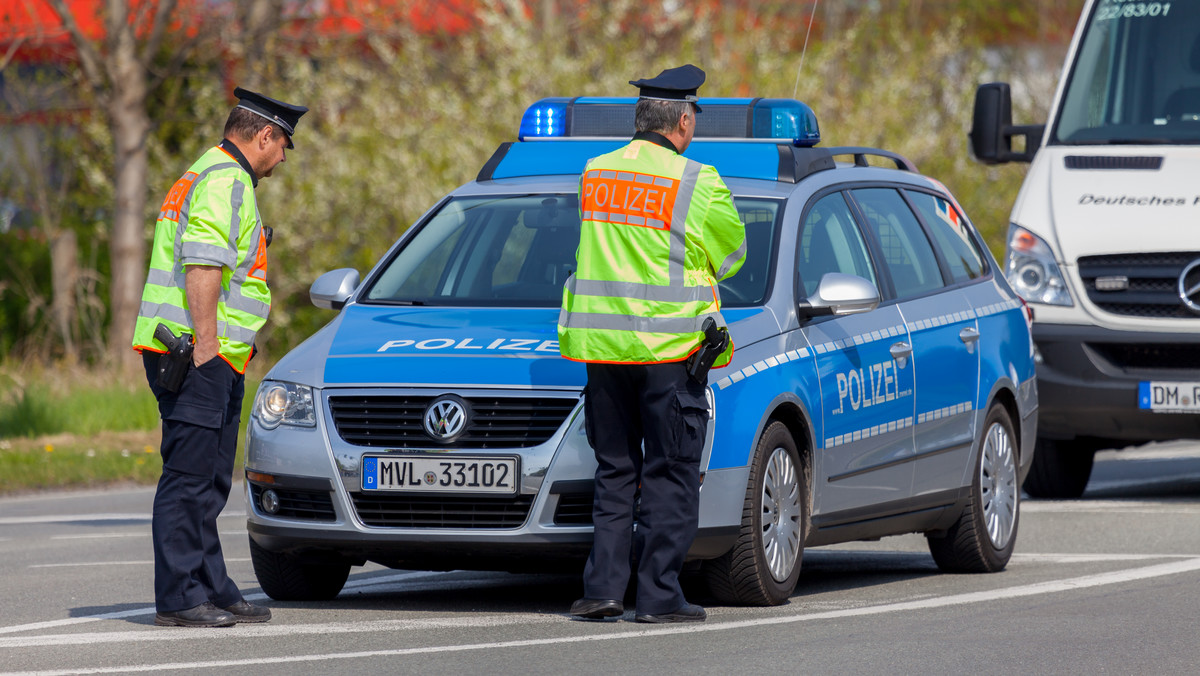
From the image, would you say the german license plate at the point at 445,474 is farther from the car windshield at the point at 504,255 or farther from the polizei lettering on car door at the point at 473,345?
the car windshield at the point at 504,255

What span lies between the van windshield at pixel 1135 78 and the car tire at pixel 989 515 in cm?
299

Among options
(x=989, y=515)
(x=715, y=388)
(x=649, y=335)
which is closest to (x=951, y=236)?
(x=989, y=515)

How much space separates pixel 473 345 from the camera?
23.1 ft

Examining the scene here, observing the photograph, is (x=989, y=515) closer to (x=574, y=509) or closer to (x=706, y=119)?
(x=706, y=119)

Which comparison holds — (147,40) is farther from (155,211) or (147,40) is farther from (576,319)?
(576,319)

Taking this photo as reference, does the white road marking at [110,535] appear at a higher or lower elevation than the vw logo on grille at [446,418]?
lower

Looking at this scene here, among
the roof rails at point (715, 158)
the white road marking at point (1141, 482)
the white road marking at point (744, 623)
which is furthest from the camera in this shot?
the white road marking at point (1141, 482)

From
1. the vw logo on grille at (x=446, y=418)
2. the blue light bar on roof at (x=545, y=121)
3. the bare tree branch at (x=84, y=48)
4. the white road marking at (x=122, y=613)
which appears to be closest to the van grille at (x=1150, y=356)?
the blue light bar on roof at (x=545, y=121)

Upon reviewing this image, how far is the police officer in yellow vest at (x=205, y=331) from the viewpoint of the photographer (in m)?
6.59

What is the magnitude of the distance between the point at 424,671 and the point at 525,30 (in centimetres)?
1677

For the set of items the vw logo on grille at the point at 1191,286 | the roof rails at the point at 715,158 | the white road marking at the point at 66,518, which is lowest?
the white road marking at the point at 66,518

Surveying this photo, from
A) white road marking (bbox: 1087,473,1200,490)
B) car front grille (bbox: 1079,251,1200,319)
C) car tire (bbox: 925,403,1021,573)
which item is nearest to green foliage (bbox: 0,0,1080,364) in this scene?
white road marking (bbox: 1087,473,1200,490)

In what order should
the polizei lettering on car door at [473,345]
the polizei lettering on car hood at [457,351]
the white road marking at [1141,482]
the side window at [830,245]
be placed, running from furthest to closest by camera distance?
the white road marking at [1141,482], the side window at [830,245], the polizei lettering on car door at [473,345], the polizei lettering on car hood at [457,351]

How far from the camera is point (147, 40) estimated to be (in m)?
20.2
